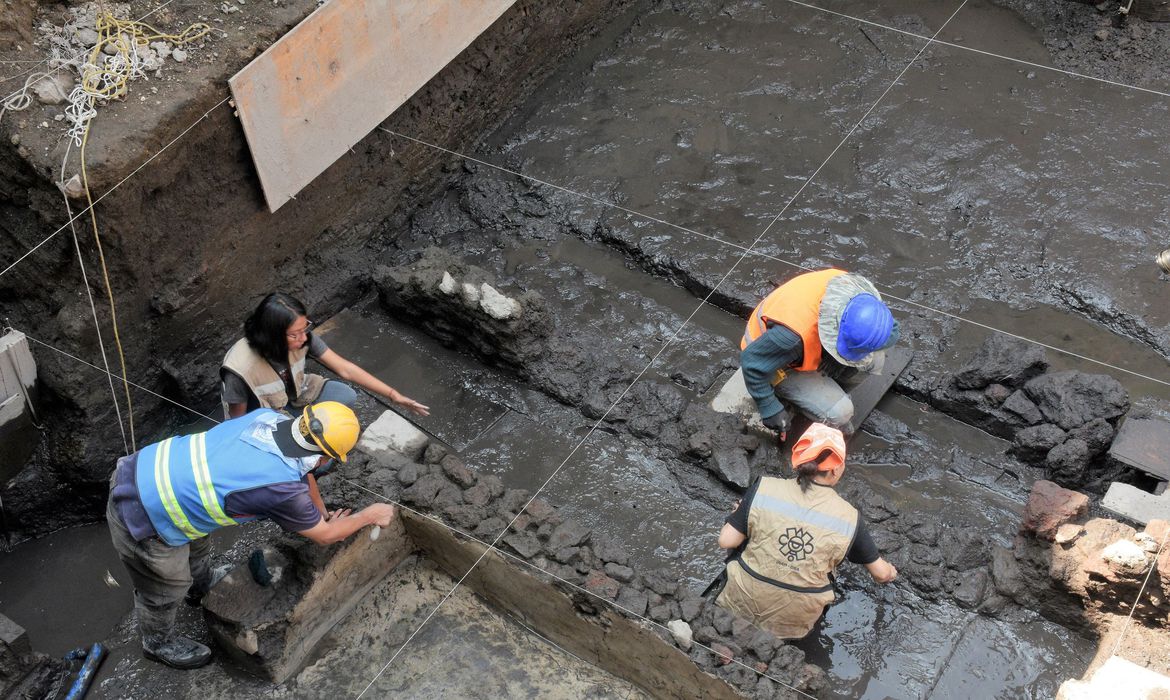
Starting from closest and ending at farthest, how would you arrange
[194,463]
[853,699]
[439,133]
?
[194,463] → [853,699] → [439,133]

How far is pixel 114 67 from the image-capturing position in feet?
17.4

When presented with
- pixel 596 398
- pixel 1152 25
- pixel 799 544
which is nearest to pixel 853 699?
pixel 799 544

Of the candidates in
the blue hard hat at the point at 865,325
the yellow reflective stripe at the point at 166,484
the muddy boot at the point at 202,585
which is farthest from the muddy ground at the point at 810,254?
the yellow reflective stripe at the point at 166,484

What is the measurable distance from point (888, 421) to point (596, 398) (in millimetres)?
1649

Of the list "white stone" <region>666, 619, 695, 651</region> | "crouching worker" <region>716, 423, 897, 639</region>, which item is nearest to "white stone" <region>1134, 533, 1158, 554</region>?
"crouching worker" <region>716, 423, 897, 639</region>

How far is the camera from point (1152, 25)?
7910 mm

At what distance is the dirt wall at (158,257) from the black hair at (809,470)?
3.55 meters

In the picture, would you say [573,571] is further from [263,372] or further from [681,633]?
[263,372]

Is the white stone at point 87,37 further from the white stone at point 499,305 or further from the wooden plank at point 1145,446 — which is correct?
the wooden plank at point 1145,446

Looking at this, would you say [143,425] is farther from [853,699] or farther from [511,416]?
[853,699]

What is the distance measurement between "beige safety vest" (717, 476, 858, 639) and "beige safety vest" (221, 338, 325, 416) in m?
2.24

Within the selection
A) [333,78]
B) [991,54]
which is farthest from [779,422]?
[991,54]

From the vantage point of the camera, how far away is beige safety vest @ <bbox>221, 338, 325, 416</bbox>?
15.4 ft

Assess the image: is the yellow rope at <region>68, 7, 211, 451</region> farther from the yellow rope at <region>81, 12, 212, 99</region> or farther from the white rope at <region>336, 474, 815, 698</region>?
the white rope at <region>336, 474, 815, 698</region>
